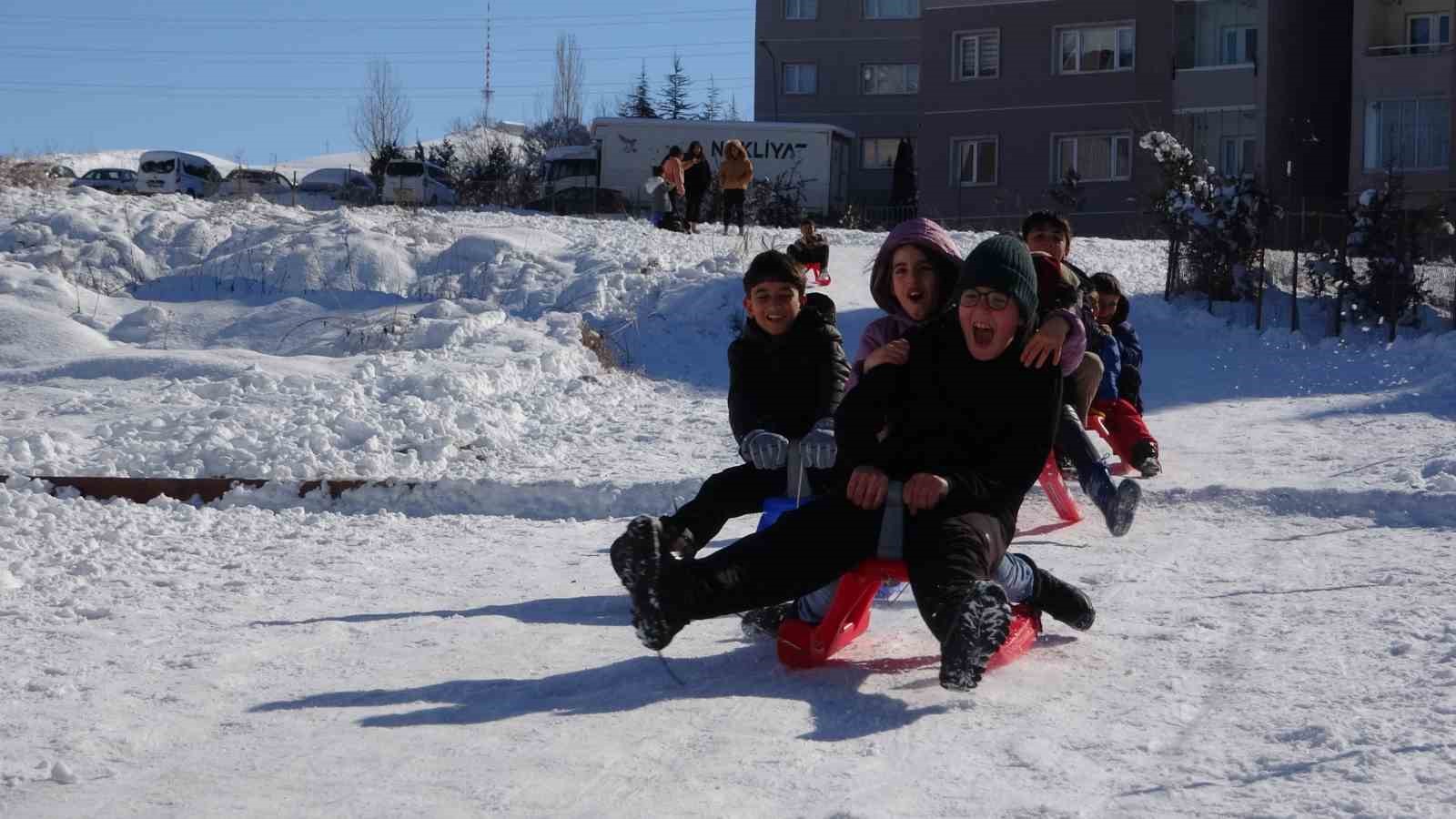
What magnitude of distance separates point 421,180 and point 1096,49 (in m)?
17.0

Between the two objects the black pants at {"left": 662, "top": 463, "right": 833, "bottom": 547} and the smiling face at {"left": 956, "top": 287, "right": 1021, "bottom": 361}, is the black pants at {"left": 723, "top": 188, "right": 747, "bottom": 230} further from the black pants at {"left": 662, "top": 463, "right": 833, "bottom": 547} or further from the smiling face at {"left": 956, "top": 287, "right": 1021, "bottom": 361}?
the smiling face at {"left": 956, "top": 287, "right": 1021, "bottom": 361}

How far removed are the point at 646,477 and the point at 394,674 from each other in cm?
420

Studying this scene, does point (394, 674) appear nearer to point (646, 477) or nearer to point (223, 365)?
point (646, 477)

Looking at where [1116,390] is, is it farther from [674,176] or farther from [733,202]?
[674,176]

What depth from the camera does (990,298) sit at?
15.3ft

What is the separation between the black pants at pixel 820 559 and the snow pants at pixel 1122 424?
4.66m

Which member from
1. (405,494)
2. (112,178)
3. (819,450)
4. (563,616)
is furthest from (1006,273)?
(112,178)

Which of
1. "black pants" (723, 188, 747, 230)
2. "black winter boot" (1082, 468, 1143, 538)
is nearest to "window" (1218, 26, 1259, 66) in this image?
"black pants" (723, 188, 747, 230)

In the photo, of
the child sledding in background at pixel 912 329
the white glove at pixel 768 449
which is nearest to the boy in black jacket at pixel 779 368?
the white glove at pixel 768 449

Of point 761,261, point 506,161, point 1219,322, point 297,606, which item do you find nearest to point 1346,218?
point 1219,322

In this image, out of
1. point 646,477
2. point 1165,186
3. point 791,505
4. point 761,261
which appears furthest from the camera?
point 1165,186

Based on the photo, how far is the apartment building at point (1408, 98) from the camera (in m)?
30.9

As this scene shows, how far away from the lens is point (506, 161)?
39125 millimetres

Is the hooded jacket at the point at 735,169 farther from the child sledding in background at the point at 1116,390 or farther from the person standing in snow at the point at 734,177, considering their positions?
the child sledding in background at the point at 1116,390
